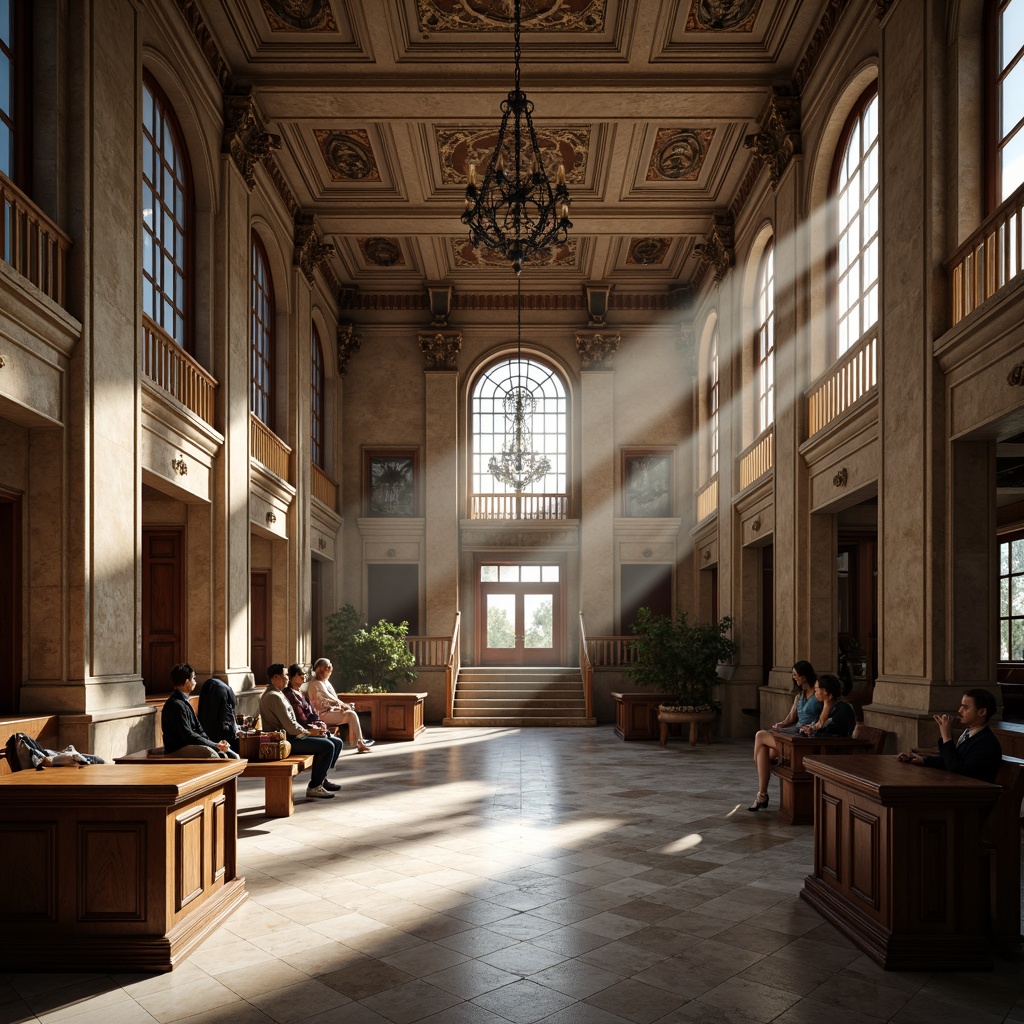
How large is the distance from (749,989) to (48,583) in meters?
6.26

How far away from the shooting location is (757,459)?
15.5 meters

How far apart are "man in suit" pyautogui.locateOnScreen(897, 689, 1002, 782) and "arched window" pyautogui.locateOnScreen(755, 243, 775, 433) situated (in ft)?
30.9

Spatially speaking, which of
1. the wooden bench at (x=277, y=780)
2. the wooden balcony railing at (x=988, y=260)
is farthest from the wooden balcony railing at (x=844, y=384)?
the wooden bench at (x=277, y=780)

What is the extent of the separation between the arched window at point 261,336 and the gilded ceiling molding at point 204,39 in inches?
110

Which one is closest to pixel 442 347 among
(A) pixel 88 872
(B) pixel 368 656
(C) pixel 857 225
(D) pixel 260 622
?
(B) pixel 368 656

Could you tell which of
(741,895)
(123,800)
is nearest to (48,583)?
(123,800)

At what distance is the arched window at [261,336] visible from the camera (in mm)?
15047

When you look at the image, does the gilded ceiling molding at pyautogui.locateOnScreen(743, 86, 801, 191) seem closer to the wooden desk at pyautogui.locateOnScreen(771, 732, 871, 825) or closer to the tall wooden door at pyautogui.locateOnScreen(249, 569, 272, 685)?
the wooden desk at pyautogui.locateOnScreen(771, 732, 871, 825)

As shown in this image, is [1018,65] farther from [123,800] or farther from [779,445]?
[123,800]

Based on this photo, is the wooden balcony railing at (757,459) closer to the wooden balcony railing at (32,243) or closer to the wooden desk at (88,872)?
the wooden balcony railing at (32,243)

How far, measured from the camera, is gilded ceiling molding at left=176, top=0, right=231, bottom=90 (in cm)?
1113

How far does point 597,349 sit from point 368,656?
8666mm

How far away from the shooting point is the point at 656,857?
7.15 meters

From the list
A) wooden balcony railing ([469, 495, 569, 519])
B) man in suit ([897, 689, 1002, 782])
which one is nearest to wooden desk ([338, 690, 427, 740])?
wooden balcony railing ([469, 495, 569, 519])
